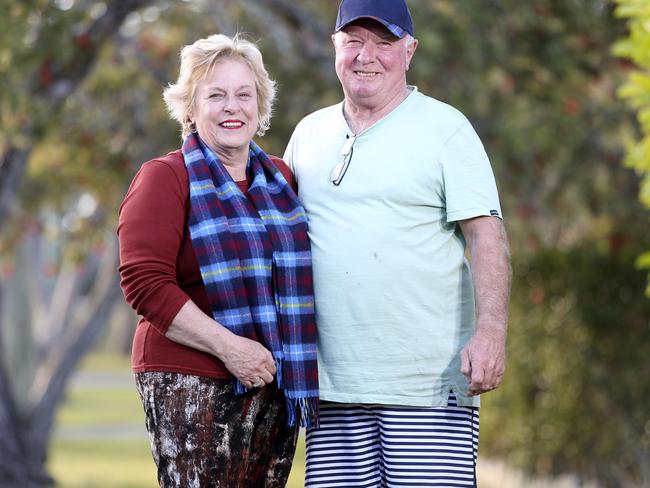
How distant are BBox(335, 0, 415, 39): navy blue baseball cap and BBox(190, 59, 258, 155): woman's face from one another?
377 mm

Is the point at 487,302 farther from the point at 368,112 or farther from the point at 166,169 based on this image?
the point at 166,169

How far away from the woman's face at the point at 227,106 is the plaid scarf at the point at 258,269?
0.06m

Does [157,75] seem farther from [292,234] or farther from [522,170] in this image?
[292,234]

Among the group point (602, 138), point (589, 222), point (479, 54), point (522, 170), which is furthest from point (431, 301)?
point (589, 222)

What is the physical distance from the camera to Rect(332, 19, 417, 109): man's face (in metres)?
4.28

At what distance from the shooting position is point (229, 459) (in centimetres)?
410

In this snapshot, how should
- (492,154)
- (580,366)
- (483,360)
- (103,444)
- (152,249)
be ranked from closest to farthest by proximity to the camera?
1. (152,249)
2. (483,360)
3. (580,366)
4. (492,154)
5. (103,444)

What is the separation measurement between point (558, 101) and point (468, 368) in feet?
24.5

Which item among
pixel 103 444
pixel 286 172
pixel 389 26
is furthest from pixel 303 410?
pixel 103 444

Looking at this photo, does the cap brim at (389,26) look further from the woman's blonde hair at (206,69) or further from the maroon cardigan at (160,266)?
the maroon cardigan at (160,266)

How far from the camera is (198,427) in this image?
404 cm

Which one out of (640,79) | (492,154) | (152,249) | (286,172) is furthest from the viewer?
(492,154)

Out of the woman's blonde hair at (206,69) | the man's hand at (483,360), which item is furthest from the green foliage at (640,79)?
the woman's blonde hair at (206,69)

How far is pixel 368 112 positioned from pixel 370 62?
0.56 feet
